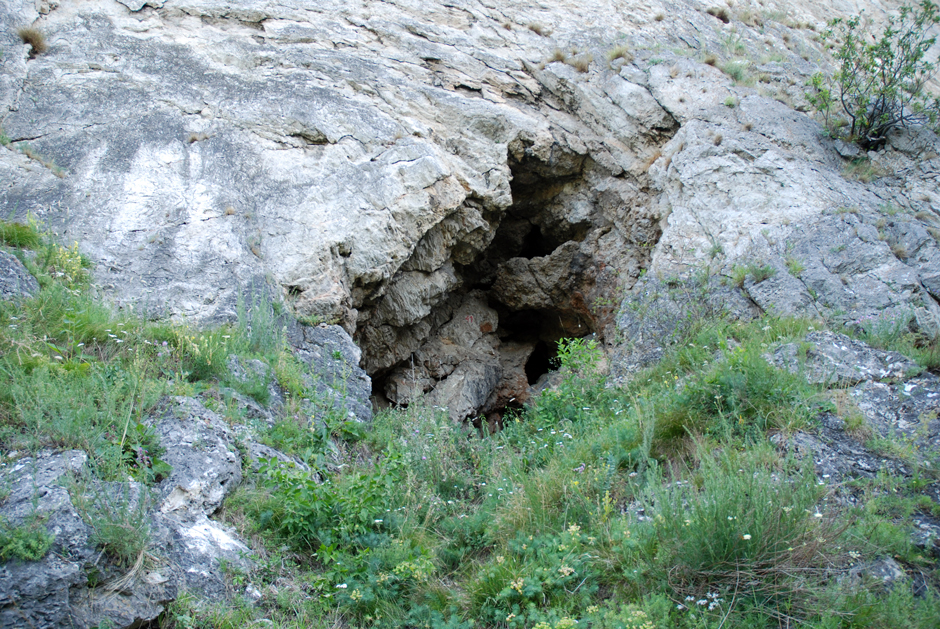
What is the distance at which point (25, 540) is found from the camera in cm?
252

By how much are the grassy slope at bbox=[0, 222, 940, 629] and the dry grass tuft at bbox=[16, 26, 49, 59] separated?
3.68 metres

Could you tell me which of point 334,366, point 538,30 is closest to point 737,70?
point 538,30

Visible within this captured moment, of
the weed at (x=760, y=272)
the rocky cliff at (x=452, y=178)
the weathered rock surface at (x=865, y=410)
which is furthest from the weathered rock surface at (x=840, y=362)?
the weed at (x=760, y=272)

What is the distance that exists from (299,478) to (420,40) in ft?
23.0

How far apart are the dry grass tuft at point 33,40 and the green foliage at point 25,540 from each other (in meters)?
6.68

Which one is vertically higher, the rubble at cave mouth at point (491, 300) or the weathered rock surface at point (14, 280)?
the weathered rock surface at point (14, 280)

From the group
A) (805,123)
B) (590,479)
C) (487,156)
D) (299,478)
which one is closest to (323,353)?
(299,478)

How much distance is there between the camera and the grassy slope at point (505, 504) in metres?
2.58

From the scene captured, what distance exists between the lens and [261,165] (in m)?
6.52

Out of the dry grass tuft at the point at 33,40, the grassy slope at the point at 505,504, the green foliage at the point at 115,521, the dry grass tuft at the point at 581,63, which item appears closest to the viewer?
the grassy slope at the point at 505,504

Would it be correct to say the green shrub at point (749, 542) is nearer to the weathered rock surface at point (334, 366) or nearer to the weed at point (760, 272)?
the weathered rock surface at point (334, 366)

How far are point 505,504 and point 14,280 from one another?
4.20 metres

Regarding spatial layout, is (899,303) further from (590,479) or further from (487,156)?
(487,156)

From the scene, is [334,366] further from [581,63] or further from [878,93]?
[878,93]
